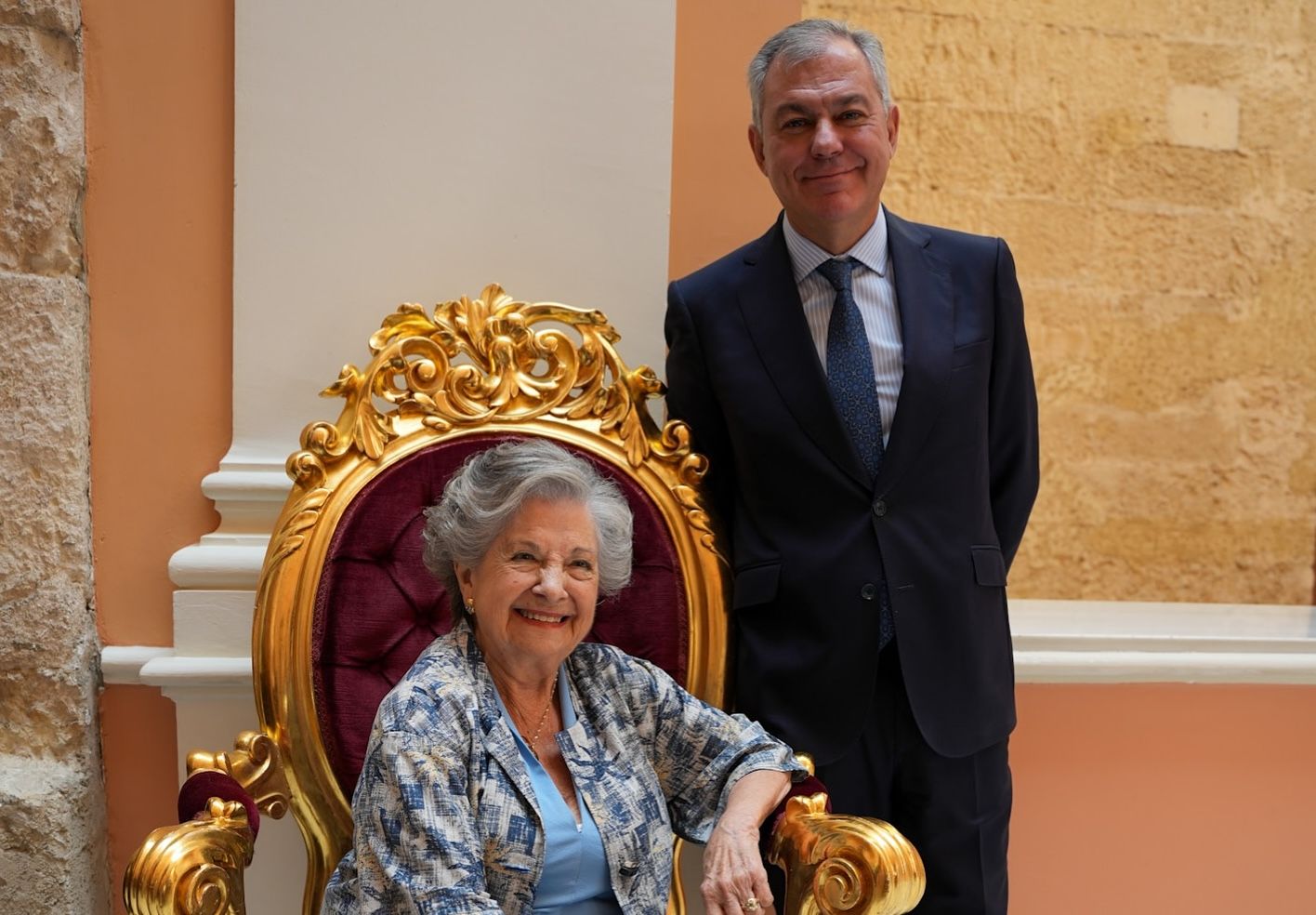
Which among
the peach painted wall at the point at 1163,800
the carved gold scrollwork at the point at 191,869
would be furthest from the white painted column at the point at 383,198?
the peach painted wall at the point at 1163,800

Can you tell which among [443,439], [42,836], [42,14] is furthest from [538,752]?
[42,14]

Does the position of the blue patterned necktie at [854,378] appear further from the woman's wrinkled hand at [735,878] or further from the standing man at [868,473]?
the woman's wrinkled hand at [735,878]

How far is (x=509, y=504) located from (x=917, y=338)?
0.77 meters

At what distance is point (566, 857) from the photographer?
1.82 metres

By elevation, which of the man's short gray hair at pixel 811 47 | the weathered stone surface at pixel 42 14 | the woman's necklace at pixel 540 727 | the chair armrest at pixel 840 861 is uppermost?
the weathered stone surface at pixel 42 14

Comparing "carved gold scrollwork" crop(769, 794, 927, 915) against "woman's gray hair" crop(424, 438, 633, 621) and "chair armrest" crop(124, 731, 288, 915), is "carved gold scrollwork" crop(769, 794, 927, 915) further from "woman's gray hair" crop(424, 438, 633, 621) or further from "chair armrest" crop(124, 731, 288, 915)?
"chair armrest" crop(124, 731, 288, 915)

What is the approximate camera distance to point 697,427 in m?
2.39

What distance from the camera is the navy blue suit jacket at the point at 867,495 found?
2.15m

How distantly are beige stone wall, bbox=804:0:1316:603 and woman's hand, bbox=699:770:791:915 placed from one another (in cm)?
306

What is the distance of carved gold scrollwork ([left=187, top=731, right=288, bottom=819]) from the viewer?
6.80ft

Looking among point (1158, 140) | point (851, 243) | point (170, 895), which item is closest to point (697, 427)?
point (851, 243)

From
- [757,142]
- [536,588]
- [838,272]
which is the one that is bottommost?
[536,588]

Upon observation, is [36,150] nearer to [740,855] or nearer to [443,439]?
[443,439]

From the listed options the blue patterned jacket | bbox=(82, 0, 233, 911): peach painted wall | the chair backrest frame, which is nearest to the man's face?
the chair backrest frame
